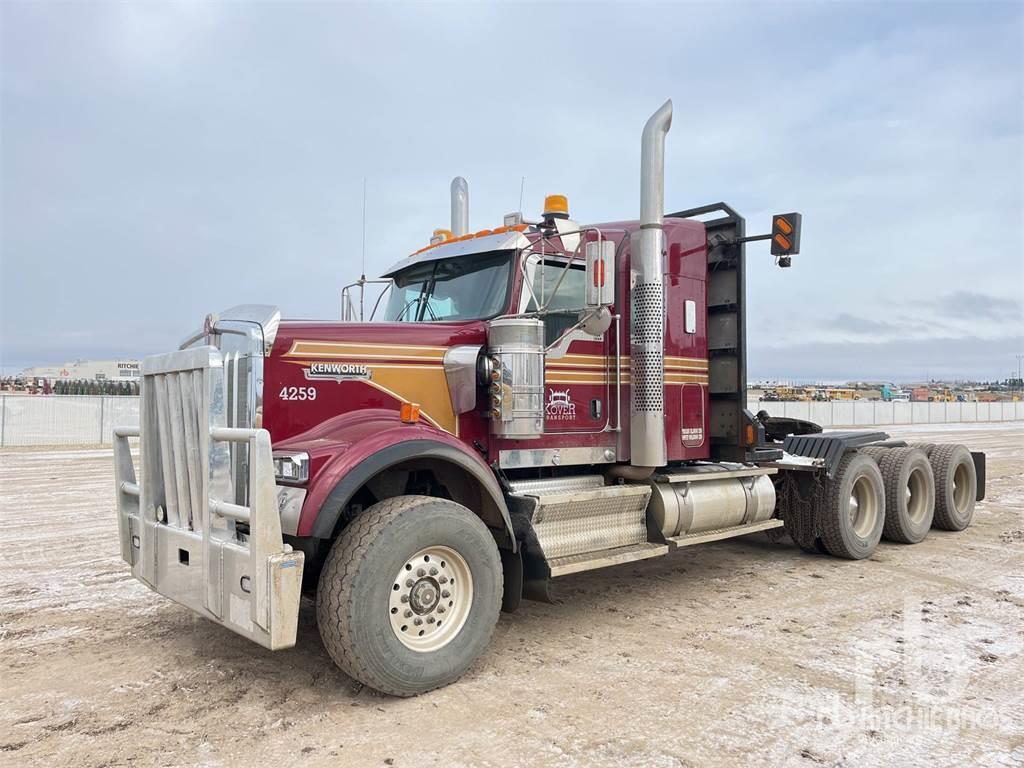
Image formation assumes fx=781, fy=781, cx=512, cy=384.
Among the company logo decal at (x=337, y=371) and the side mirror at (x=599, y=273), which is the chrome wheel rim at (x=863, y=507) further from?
the company logo decal at (x=337, y=371)

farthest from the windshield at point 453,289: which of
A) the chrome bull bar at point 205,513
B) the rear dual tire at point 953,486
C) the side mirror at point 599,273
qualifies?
the rear dual tire at point 953,486

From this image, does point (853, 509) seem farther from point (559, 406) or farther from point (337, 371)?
point (337, 371)

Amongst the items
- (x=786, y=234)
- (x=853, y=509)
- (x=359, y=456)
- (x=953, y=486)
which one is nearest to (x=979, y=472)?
(x=953, y=486)

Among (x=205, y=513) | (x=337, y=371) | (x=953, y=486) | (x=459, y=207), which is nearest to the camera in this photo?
(x=205, y=513)

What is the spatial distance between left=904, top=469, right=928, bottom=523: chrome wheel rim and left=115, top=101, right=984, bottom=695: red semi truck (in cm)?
255

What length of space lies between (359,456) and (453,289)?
204 cm

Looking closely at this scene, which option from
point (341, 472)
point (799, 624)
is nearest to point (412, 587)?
point (341, 472)

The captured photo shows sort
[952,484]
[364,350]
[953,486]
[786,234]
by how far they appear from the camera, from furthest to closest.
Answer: [953,486]
[952,484]
[786,234]
[364,350]

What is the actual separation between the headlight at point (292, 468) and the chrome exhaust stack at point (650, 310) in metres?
2.82

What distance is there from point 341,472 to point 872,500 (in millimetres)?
6396

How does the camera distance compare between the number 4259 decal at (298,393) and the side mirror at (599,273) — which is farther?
the side mirror at (599,273)

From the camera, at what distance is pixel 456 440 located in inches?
184

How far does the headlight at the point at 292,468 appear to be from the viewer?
4129mm

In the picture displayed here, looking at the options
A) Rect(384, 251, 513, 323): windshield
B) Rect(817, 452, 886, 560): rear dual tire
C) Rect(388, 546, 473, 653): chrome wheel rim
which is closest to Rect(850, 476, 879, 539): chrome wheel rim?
Rect(817, 452, 886, 560): rear dual tire
